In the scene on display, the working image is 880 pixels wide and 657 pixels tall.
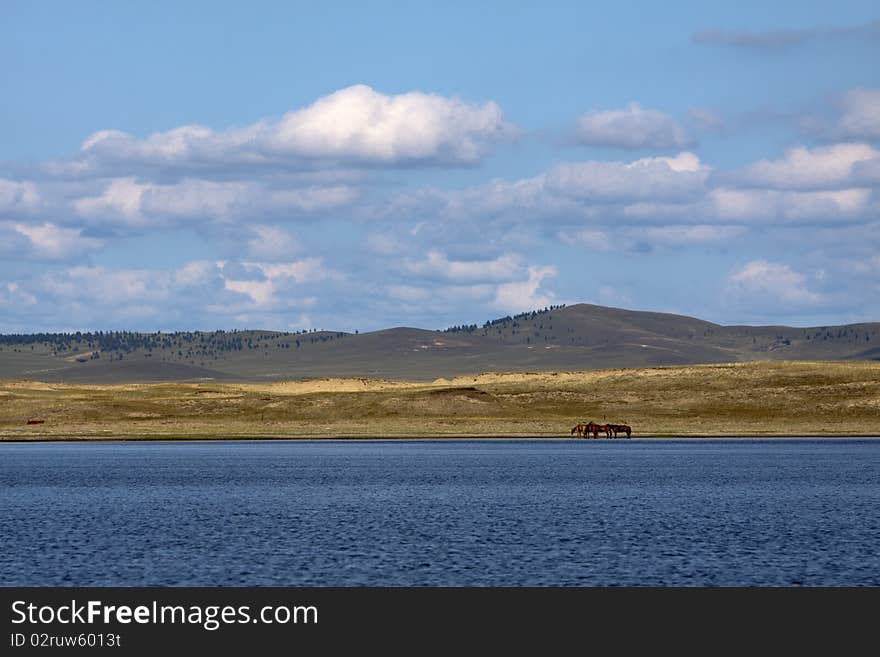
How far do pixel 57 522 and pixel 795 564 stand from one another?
3630 cm

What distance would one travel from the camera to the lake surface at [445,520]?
52562 mm

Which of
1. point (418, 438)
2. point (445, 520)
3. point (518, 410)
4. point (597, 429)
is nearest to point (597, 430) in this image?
point (597, 429)

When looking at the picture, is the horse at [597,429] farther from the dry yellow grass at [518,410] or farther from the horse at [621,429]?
the dry yellow grass at [518,410]

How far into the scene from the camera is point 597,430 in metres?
162

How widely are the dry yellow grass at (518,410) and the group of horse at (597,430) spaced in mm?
2425

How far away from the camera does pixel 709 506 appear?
3110 inches

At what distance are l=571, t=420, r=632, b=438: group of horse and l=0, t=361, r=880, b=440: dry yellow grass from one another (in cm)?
243

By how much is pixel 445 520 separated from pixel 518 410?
110992mm

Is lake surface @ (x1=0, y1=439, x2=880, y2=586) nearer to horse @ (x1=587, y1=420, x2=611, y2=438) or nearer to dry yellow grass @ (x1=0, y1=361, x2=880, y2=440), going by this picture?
horse @ (x1=587, y1=420, x2=611, y2=438)

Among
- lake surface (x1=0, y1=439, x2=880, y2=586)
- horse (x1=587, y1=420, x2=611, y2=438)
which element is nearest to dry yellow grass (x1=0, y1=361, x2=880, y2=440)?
horse (x1=587, y1=420, x2=611, y2=438)

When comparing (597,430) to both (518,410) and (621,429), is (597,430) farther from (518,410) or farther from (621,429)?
(518,410)

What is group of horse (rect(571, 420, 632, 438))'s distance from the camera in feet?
527
